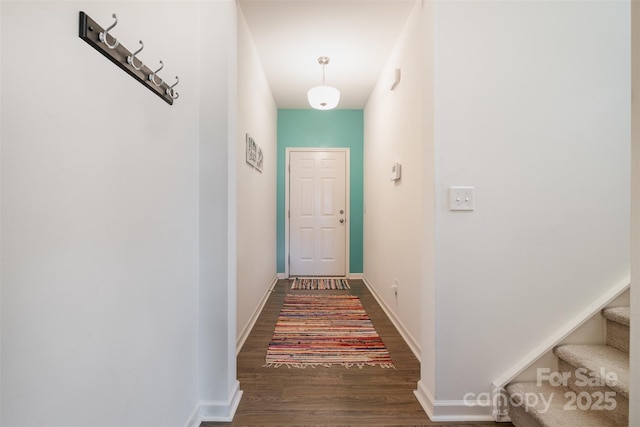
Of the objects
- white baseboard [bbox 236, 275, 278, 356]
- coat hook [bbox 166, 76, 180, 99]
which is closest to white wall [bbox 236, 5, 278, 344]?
white baseboard [bbox 236, 275, 278, 356]

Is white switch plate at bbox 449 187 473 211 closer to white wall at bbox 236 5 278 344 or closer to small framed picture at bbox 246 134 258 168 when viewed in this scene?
white wall at bbox 236 5 278 344

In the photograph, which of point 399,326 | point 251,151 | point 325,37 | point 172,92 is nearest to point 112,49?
point 172,92

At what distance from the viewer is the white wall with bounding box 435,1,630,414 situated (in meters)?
1.51

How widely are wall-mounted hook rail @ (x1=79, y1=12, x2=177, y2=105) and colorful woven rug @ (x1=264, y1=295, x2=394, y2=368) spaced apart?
1797mm

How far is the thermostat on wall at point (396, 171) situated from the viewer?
8.49 ft

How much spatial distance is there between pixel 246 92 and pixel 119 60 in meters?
1.77

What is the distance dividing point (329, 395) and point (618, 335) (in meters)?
1.48

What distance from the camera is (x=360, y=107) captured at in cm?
444

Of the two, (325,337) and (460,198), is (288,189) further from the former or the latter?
(460,198)

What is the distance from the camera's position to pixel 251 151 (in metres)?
2.72

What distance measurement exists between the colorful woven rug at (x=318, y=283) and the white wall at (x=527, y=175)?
261 centimetres

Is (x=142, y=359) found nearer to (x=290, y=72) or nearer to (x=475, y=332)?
(x=475, y=332)

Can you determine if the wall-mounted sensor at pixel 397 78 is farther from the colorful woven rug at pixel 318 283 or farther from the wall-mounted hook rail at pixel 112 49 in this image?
the colorful woven rug at pixel 318 283

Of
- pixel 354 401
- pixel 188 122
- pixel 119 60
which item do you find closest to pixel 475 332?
pixel 354 401
